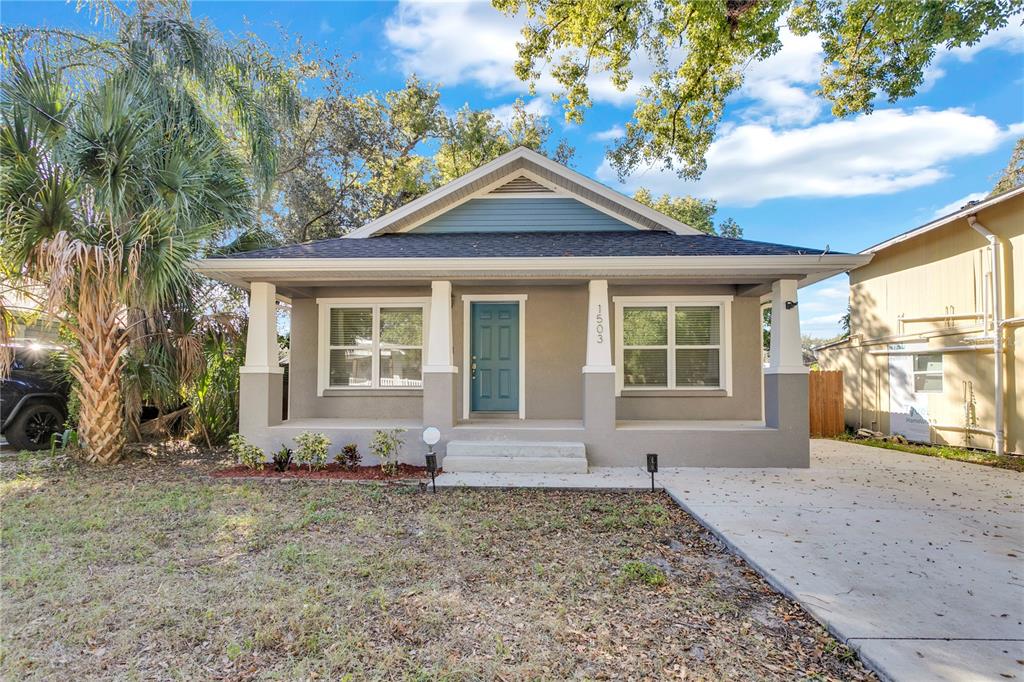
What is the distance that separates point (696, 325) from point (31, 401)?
38.6 feet

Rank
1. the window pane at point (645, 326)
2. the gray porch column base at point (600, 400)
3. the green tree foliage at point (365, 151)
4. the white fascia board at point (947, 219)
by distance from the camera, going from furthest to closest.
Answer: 1. the green tree foliage at point (365, 151)
2. the window pane at point (645, 326)
3. the white fascia board at point (947, 219)
4. the gray porch column base at point (600, 400)

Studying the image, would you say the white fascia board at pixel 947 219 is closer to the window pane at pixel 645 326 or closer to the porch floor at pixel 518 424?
the window pane at pixel 645 326

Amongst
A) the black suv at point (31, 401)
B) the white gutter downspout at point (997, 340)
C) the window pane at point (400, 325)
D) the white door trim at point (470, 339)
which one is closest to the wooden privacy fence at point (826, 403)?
the white gutter downspout at point (997, 340)

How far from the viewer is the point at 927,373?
1070 cm

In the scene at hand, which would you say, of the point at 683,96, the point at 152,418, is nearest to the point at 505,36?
the point at 683,96

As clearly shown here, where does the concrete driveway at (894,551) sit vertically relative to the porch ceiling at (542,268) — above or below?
below

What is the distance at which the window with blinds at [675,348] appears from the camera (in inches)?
352

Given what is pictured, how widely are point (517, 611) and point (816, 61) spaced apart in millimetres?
11981

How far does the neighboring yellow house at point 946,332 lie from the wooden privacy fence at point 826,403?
79cm

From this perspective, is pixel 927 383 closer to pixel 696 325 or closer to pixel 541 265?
pixel 696 325

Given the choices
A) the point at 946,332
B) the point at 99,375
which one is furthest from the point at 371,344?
the point at 946,332

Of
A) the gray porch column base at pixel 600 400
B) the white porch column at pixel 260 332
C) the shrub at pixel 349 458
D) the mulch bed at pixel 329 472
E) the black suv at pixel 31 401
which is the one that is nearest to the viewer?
the mulch bed at pixel 329 472

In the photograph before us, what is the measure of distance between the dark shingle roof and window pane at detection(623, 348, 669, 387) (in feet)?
6.59

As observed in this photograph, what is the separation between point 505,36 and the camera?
11.4 m
